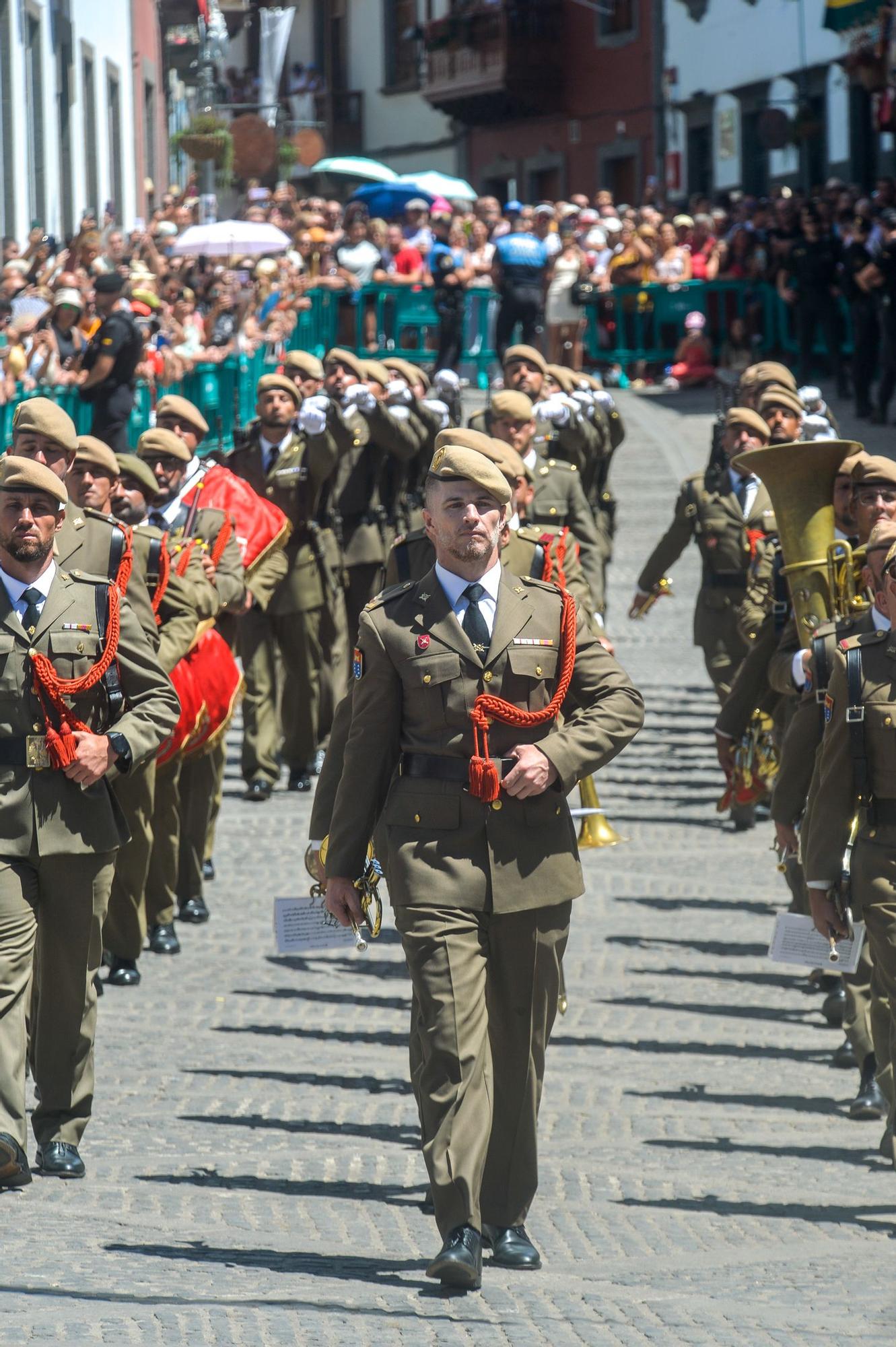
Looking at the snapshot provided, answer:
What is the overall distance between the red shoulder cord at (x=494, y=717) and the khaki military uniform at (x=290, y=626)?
7.09 metres

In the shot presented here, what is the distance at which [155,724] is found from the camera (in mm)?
6871

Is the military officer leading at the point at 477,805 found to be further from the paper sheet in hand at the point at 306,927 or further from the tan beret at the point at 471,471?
the paper sheet in hand at the point at 306,927

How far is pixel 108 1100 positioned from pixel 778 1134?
2.10 m

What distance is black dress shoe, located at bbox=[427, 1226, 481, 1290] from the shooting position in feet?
18.6

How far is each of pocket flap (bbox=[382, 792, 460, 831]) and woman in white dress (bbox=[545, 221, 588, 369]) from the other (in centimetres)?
2424

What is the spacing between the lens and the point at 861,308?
25.0m

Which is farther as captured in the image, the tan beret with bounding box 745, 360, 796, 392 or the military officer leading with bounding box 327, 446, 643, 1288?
the tan beret with bounding box 745, 360, 796, 392

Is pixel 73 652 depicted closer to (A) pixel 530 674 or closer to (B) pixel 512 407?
(A) pixel 530 674

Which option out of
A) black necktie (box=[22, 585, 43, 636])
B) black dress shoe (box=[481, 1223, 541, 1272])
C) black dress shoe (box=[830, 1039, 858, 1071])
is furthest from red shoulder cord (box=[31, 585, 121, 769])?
black dress shoe (box=[830, 1039, 858, 1071])

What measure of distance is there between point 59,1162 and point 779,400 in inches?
215

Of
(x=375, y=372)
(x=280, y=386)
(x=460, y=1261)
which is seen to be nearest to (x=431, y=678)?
(x=460, y=1261)

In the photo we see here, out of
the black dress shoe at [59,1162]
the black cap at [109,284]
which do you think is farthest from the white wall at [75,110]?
the black dress shoe at [59,1162]

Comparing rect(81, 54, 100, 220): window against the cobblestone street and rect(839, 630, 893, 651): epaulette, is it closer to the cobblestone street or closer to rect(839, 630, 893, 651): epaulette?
the cobblestone street

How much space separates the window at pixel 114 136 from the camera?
3300cm
